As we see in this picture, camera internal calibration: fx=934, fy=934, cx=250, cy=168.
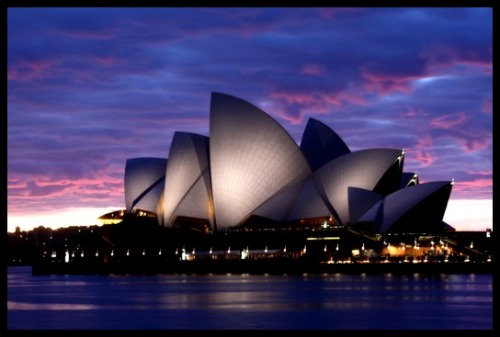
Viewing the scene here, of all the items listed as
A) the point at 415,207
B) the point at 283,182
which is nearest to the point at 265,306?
the point at 415,207

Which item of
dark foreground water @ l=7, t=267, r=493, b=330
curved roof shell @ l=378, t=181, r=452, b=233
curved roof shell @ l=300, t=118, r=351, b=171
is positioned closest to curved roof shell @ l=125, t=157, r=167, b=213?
curved roof shell @ l=300, t=118, r=351, b=171

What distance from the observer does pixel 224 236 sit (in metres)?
79.6

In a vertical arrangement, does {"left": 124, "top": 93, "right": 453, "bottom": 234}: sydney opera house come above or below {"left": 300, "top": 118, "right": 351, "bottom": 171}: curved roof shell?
below

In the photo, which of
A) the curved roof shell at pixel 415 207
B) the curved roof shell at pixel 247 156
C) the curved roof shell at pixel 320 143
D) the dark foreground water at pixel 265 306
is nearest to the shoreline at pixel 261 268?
the curved roof shell at pixel 415 207

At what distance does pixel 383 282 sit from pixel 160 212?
30.4 metres

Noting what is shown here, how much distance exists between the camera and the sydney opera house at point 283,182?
7031 cm

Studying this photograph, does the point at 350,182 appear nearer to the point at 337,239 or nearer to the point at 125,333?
the point at 337,239

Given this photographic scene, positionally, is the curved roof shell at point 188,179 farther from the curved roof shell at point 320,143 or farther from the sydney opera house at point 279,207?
the curved roof shell at point 320,143

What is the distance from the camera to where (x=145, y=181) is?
285 feet

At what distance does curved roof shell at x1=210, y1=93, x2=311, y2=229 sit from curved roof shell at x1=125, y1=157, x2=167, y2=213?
38.8ft

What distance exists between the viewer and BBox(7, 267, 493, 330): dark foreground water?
36.1 meters

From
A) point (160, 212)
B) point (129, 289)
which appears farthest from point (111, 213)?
point (129, 289)

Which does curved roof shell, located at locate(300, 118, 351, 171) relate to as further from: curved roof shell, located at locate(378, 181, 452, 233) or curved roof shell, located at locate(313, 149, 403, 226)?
curved roof shell, located at locate(378, 181, 452, 233)
